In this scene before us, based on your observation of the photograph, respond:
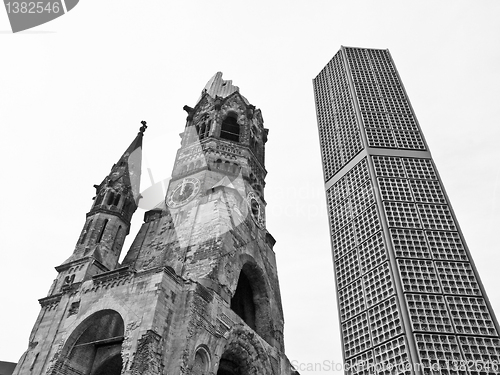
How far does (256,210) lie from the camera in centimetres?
2866

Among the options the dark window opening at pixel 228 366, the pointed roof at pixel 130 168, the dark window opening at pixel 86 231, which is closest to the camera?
the dark window opening at pixel 228 366

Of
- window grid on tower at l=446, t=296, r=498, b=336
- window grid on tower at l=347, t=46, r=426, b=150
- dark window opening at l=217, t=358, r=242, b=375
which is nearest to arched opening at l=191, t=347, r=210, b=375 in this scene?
dark window opening at l=217, t=358, r=242, b=375

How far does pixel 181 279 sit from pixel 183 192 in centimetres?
915

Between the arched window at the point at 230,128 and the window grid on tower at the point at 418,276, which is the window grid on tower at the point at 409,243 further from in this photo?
the arched window at the point at 230,128

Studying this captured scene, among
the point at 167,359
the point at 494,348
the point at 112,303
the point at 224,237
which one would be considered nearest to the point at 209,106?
the point at 224,237

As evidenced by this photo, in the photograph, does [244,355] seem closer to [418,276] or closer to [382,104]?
[418,276]

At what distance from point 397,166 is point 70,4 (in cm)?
2465

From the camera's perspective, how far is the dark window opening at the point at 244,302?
24.9 m

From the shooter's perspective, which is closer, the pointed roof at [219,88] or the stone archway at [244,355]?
the stone archway at [244,355]

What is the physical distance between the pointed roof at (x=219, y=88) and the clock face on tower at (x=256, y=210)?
10.7 metres

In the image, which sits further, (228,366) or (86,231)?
(86,231)

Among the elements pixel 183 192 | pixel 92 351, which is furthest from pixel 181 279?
pixel 183 192

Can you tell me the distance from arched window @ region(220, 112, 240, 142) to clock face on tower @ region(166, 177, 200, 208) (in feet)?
19.5

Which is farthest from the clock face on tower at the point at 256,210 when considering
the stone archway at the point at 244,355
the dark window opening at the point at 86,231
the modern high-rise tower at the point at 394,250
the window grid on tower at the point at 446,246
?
the window grid on tower at the point at 446,246
